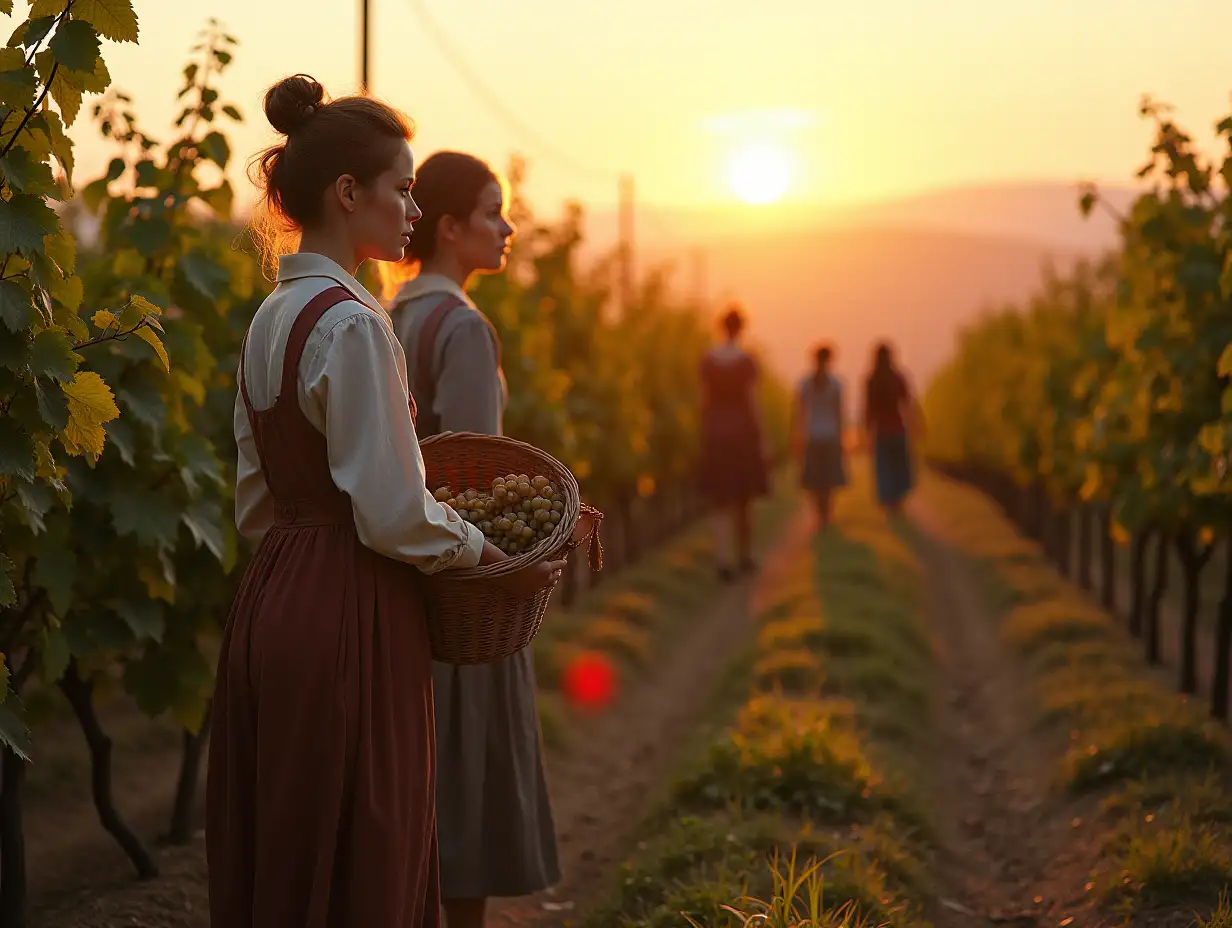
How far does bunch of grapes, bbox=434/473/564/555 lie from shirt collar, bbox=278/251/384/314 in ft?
1.61

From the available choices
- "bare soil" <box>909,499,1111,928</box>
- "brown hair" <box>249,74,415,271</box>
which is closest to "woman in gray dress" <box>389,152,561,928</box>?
"brown hair" <box>249,74,415,271</box>

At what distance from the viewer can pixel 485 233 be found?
4.00m

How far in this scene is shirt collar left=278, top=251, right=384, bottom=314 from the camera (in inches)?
110

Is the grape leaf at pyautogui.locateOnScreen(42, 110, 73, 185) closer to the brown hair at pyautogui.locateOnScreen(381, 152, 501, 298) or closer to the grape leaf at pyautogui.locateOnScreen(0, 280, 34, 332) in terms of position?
the grape leaf at pyautogui.locateOnScreen(0, 280, 34, 332)

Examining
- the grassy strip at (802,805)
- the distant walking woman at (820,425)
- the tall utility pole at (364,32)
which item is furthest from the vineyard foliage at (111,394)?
the distant walking woman at (820,425)

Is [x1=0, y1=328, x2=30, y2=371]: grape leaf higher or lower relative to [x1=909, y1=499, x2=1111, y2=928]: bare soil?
higher

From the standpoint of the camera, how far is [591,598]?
1137cm

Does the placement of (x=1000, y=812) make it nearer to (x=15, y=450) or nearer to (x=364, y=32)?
(x=15, y=450)

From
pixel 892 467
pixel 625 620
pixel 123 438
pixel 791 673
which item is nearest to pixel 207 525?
pixel 123 438

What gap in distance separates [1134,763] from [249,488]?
4116mm

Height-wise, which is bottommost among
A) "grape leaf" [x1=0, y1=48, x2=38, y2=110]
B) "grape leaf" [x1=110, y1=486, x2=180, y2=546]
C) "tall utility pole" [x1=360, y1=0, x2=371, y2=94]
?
"grape leaf" [x1=110, y1=486, x2=180, y2=546]

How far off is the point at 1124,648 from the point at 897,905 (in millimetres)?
4908

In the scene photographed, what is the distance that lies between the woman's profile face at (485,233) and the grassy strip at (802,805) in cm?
190

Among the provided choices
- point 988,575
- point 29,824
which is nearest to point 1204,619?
point 988,575
